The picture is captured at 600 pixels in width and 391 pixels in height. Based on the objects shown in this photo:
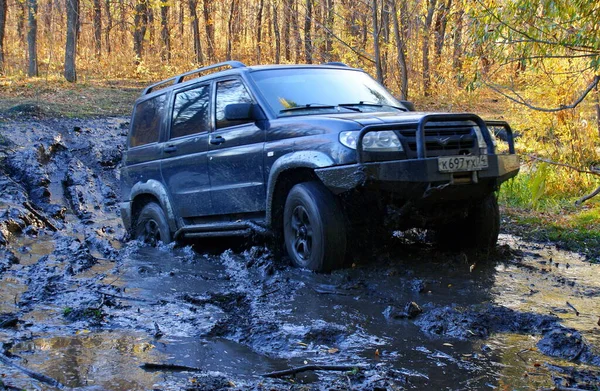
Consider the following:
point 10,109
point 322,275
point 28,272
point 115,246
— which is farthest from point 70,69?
point 322,275

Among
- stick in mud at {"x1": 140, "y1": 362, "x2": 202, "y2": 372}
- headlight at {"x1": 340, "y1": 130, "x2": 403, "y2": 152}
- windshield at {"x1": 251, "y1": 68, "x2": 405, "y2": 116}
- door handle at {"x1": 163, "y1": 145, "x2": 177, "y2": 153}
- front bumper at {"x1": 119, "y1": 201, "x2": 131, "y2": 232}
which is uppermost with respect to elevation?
windshield at {"x1": 251, "y1": 68, "x2": 405, "y2": 116}

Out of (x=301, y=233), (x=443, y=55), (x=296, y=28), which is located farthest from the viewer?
(x=296, y=28)

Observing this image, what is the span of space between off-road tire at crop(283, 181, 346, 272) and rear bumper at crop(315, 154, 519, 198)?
20cm

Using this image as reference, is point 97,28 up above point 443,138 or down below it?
above

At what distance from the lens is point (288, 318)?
15.0 feet

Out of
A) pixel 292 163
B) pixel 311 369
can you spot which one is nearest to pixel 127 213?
pixel 292 163

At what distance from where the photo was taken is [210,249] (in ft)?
25.2

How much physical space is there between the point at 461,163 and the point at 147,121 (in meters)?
4.10

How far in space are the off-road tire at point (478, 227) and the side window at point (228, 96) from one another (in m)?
2.29

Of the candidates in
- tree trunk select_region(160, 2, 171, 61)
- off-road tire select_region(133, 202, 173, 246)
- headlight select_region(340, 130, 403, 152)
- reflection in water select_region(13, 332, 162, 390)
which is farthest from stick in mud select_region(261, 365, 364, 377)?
tree trunk select_region(160, 2, 171, 61)

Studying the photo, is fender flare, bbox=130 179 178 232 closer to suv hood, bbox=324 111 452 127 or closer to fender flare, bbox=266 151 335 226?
fender flare, bbox=266 151 335 226

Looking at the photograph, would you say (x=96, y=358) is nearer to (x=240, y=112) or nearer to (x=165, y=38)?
(x=240, y=112)

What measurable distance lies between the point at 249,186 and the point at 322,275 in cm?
125

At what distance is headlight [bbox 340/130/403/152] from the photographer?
5.23 metres
